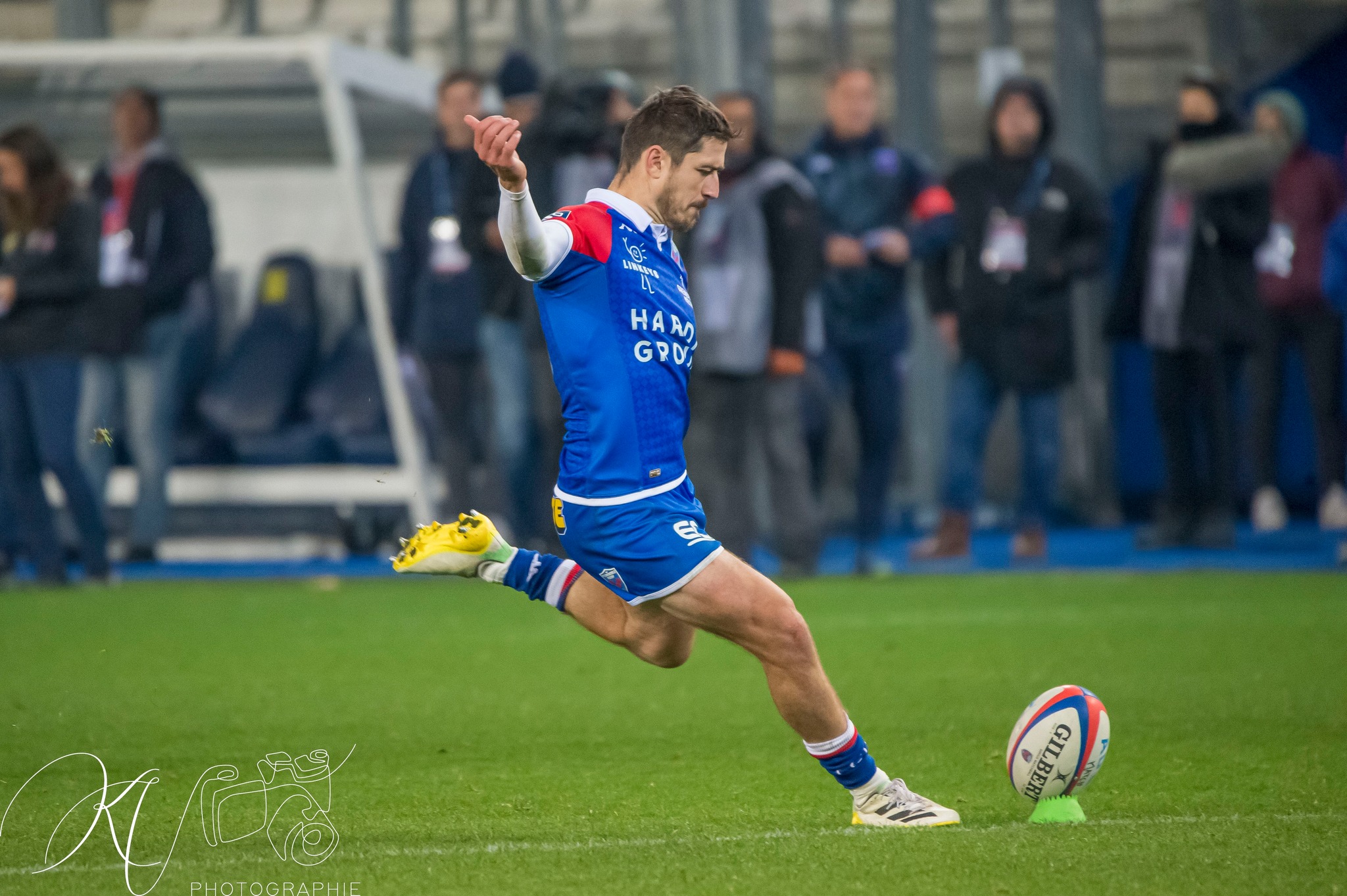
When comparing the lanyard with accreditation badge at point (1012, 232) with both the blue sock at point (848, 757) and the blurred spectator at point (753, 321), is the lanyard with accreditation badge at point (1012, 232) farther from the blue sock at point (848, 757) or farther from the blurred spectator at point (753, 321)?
the blue sock at point (848, 757)

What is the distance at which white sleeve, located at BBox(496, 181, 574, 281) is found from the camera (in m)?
4.26

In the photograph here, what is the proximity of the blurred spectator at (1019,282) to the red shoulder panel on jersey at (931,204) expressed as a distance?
0.27m

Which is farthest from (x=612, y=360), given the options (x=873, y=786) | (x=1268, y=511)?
(x=1268, y=511)

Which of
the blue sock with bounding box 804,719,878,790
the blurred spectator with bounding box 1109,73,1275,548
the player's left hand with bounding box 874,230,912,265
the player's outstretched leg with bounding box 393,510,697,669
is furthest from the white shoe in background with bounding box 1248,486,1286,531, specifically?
the blue sock with bounding box 804,719,878,790

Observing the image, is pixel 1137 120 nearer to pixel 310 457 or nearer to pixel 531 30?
pixel 531 30

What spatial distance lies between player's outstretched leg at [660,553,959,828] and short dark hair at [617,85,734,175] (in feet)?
3.30

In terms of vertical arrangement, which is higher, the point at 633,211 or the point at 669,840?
the point at 633,211

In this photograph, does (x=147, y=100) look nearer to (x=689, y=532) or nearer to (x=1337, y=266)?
(x=1337, y=266)

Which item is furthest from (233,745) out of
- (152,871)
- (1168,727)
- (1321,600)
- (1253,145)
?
(1253,145)

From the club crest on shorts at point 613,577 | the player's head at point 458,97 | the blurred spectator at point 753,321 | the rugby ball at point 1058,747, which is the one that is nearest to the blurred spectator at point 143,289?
the player's head at point 458,97

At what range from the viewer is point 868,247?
34.8 ft

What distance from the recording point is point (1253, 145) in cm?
1068

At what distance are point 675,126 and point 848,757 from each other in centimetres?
157

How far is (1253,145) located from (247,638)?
6165 millimetres
